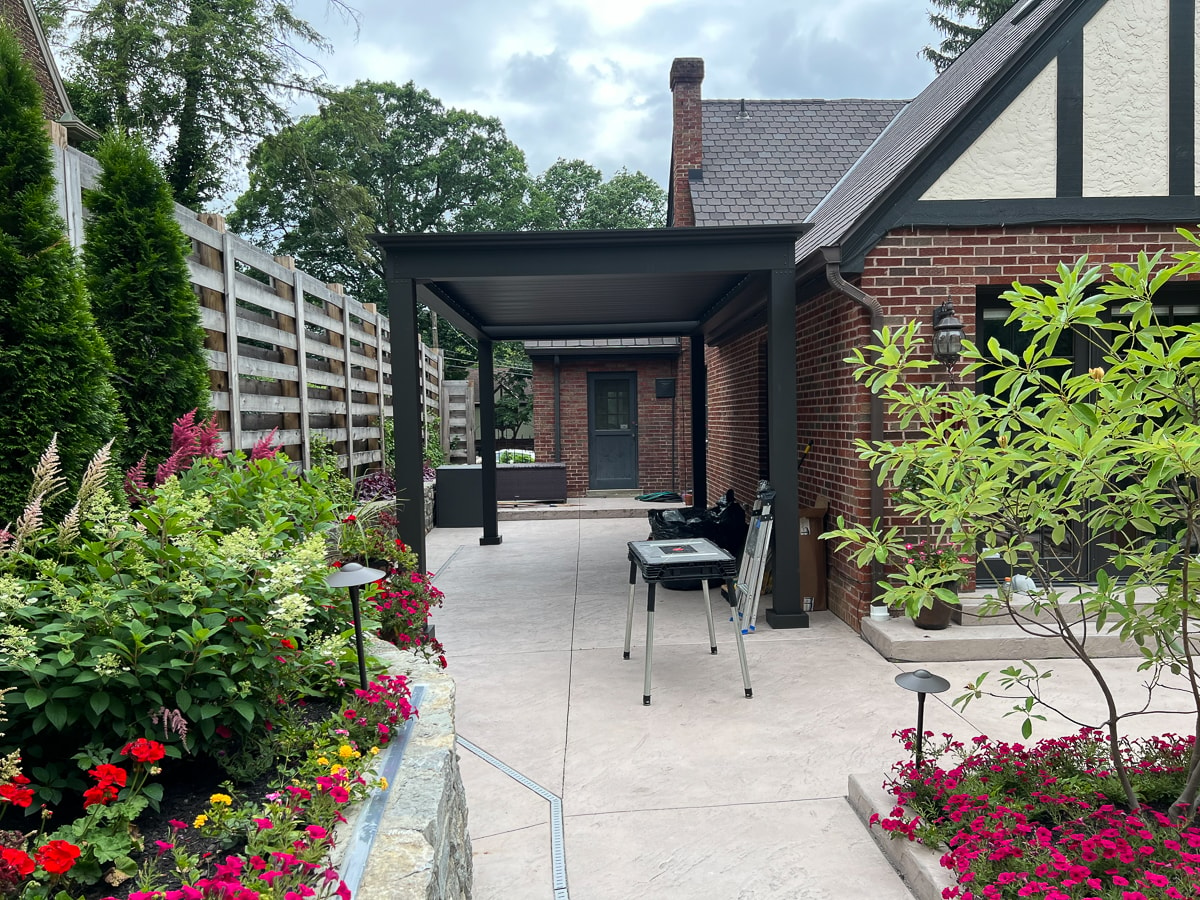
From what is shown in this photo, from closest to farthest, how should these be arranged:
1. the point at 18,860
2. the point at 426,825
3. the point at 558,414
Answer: the point at 18,860 → the point at 426,825 → the point at 558,414

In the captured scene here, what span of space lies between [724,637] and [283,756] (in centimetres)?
384

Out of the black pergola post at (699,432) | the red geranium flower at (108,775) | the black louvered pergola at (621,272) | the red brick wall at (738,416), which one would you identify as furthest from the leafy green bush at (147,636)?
the black pergola post at (699,432)

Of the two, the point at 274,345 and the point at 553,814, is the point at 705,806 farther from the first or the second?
the point at 274,345

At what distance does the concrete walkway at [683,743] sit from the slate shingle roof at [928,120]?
2.95m

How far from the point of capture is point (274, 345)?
6176mm

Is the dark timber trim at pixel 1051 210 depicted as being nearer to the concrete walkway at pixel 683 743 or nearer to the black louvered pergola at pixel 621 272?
the black louvered pergola at pixel 621 272

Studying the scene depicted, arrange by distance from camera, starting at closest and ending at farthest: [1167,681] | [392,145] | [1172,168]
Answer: [1167,681] < [1172,168] < [392,145]

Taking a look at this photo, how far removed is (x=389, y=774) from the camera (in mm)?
2352

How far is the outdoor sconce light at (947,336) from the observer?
17.2 feet

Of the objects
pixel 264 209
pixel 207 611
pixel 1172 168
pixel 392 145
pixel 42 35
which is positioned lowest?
pixel 207 611

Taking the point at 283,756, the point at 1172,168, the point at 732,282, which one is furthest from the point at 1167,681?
the point at 283,756

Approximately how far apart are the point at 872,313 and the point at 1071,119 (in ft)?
6.24

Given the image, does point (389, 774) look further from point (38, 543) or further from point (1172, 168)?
point (1172, 168)

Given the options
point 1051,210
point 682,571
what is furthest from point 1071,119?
point 682,571
